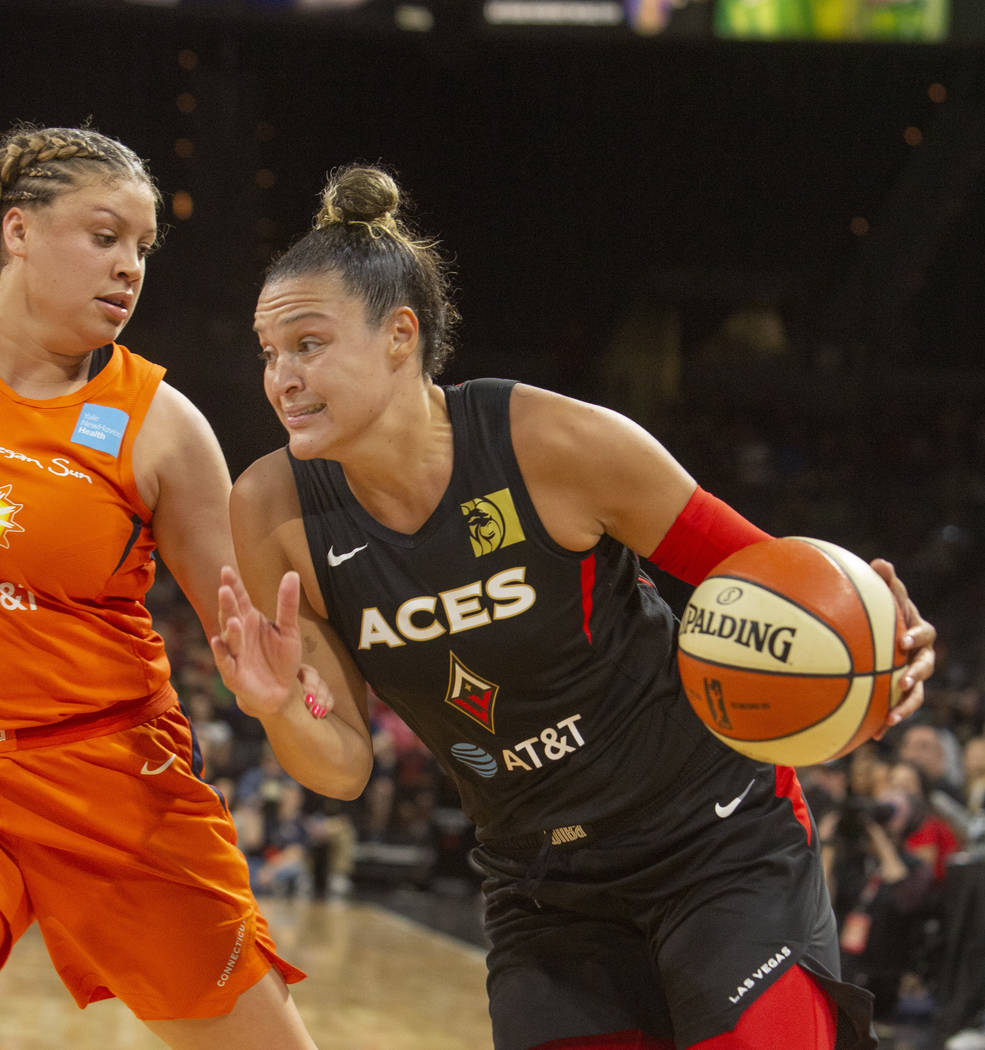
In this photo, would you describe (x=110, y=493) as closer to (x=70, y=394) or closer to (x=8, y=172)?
(x=70, y=394)

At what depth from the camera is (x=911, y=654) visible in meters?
2.42

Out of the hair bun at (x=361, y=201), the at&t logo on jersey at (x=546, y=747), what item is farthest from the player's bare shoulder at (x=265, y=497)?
the at&t logo on jersey at (x=546, y=747)

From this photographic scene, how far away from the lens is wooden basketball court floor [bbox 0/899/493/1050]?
5.83 meters

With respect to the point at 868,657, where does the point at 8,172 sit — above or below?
above

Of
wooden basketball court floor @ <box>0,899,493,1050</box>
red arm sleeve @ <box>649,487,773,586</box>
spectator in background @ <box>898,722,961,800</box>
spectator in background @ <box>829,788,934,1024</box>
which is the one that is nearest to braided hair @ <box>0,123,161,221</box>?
red arm sleeve @ <box>649,487,773,586</box>

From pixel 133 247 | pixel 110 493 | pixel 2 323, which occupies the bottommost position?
pixel 110 493

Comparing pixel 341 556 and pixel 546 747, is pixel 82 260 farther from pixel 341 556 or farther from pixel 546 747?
pixel 546 747

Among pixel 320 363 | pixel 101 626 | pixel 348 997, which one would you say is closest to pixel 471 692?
pixel 320 363

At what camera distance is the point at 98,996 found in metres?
2.71

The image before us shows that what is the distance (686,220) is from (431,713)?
51.7ft

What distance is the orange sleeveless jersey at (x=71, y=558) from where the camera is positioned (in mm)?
2535

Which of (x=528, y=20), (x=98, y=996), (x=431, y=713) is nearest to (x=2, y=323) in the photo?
(x=431, y=713)

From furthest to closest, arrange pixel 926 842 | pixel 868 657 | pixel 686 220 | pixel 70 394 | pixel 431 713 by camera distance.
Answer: pixel 686 220, pixel 926 842, pixel 70 394, pixel 431 713, pixel 868 657

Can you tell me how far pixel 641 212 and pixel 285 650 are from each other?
1564 centimetres
